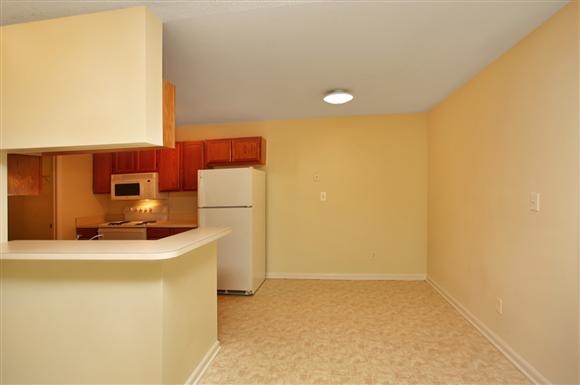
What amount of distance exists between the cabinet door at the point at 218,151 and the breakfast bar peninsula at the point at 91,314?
245cm

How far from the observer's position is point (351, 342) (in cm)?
235

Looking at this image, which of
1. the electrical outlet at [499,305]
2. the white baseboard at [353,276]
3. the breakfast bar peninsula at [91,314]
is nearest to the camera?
the breakfast bar peninsula at [91,314]

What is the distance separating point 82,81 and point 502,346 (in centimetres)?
357

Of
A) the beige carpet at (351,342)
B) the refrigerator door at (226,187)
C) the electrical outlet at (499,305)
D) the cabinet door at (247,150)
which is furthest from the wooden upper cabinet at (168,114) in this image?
the electrical outlet at (499,305)

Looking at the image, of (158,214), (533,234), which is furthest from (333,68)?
(158,214)

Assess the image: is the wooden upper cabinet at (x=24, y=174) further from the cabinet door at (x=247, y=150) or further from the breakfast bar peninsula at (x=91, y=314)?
the cabinet door at (x=247, y=150)

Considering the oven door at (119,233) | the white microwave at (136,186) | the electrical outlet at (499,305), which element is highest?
the white microwave at (136,186)

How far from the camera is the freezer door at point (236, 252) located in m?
3.52

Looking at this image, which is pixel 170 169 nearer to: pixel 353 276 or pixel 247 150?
pixel 247 150

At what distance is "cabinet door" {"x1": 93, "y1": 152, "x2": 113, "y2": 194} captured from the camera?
427 cm

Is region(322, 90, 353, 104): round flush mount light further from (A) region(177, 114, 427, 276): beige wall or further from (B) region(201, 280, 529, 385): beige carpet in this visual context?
(B) region(201, 280, 529, 385): beige carpet

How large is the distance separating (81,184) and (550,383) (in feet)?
18.2

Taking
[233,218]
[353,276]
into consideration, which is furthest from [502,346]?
[233,218]

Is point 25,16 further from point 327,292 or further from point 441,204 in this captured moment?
point 441,204
